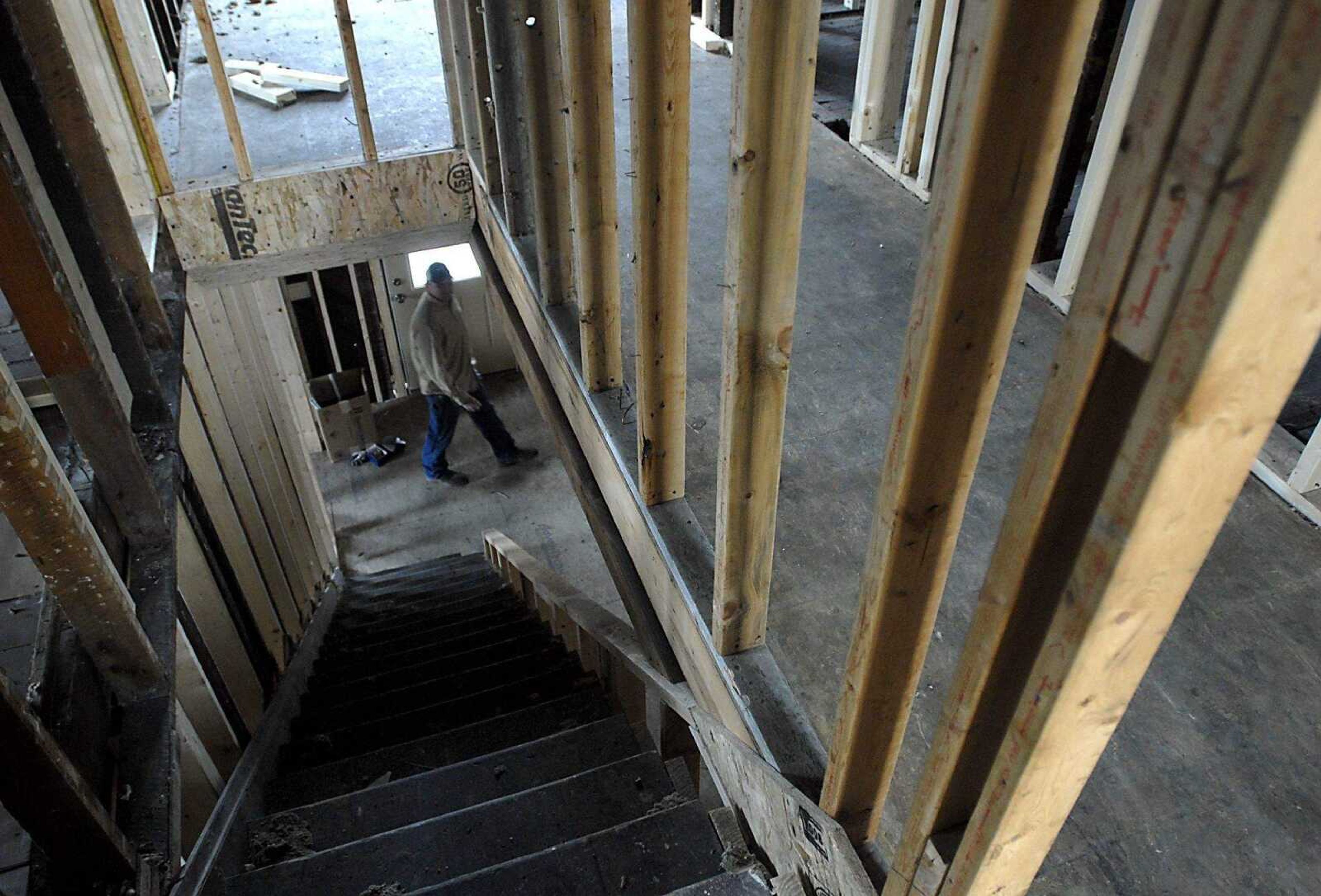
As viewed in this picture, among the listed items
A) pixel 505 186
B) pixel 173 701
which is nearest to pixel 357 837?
pixel 173 701

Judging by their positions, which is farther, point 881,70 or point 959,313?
point 881,70

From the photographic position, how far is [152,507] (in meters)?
2.69

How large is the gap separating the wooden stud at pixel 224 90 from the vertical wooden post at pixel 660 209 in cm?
262

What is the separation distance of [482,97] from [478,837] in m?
2.75

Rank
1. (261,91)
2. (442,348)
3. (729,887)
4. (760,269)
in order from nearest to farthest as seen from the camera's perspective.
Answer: (760,269) < (729,887) < (261,91) < (442,348)

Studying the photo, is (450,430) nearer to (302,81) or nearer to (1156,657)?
(302,81)

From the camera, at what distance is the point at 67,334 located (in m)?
2.22

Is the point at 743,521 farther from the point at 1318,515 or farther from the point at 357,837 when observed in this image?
the point at 357,837

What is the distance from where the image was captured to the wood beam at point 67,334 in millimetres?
2049

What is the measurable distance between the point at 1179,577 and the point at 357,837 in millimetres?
2570

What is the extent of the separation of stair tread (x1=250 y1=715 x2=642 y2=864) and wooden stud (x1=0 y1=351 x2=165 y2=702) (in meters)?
0.73

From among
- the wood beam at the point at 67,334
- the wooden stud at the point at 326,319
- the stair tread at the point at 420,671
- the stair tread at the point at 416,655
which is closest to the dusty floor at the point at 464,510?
the wooden stud at the point at 326,319

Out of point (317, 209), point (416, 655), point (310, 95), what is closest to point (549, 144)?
point (317, 209)

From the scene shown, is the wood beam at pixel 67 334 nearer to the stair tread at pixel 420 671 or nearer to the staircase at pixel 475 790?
the staircase at pixel 475 790
